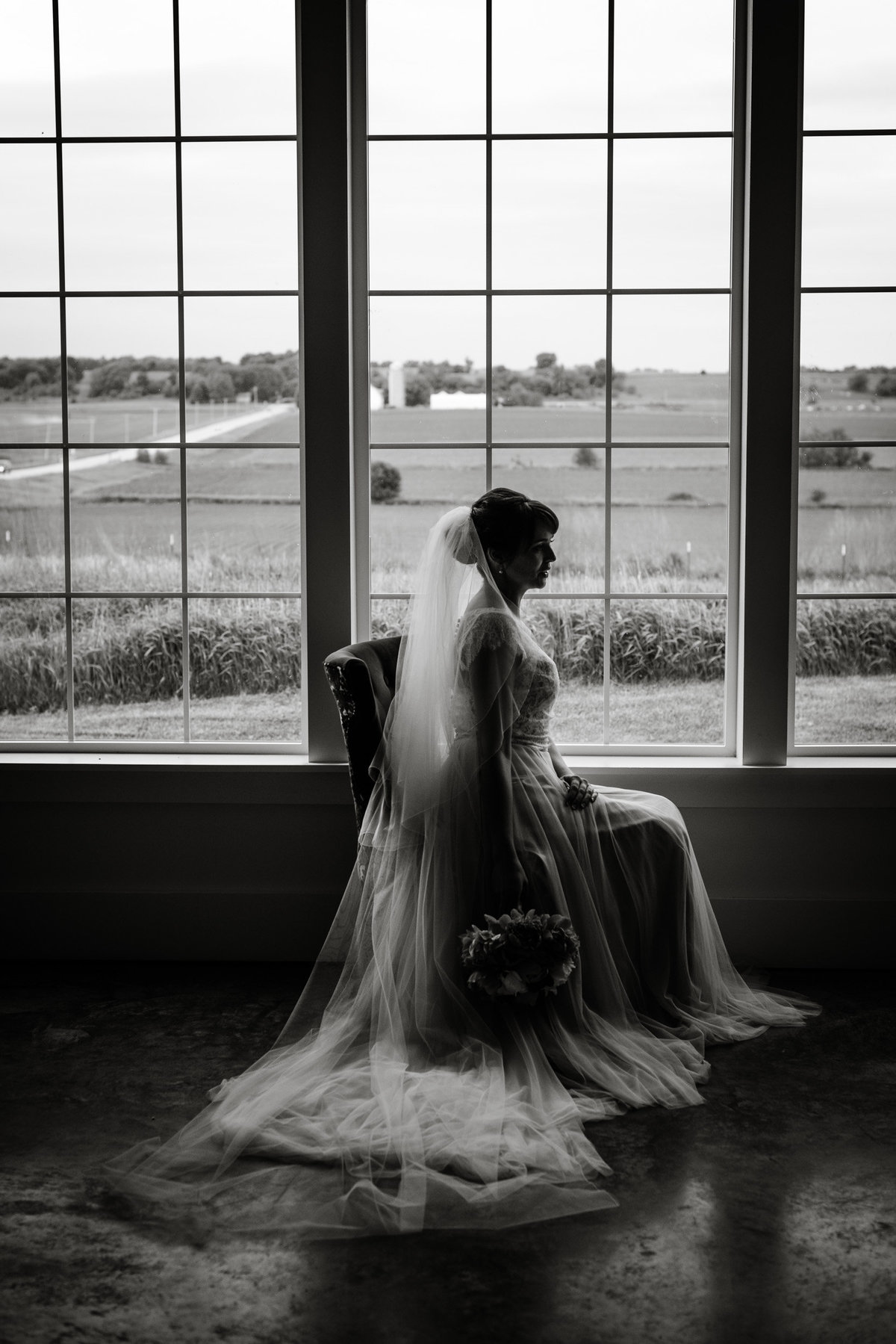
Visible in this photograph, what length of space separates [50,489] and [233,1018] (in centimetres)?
179

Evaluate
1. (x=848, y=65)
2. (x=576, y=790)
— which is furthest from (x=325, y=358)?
(x=848, y=65)

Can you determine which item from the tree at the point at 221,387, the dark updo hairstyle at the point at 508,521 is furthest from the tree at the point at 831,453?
the tree at the point at 221,387

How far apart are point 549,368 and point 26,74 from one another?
1879 millimetres

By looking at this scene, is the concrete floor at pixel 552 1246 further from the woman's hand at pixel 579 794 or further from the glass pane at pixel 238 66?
the glass pane at pixel 238 66

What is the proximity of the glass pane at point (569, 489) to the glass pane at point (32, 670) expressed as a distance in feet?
4.97

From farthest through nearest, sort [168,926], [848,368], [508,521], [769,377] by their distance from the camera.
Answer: [168,926] < [848,368] < [769,377] < [508,521]

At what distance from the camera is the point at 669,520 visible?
383cm

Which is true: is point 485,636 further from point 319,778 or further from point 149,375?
point 149,375

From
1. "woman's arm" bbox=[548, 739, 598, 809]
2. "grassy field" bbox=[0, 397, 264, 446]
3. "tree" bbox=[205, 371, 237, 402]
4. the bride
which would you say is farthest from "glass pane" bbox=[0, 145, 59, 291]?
"woman's arm" bbox=[548, 739, 598, 809]

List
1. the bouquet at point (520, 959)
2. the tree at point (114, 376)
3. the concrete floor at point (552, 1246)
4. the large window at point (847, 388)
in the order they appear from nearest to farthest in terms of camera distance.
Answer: the concrete floor at point (552, 1246), the bouquet at point (520, 959), the large window at point (847, 388), the tree at point (114, 376)

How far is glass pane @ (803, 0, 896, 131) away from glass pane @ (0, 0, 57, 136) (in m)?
2.33

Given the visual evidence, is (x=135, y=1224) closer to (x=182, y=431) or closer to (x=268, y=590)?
(x=268, y=590)

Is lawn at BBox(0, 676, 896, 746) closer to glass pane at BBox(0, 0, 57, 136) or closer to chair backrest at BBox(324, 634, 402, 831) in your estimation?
chair backrest at BBox(324, 634, 402, 831)

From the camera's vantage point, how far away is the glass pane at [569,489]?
3.83 m
